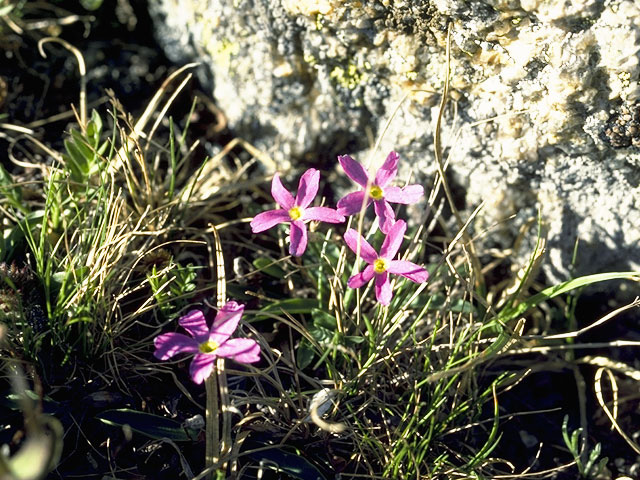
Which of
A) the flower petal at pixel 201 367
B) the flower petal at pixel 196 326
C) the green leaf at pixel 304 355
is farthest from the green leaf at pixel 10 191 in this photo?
the green leaf at pixel 304 355

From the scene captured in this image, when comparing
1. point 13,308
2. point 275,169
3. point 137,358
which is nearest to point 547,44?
point 275,169

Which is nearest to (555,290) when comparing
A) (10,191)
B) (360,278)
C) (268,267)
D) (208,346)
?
(360,278)

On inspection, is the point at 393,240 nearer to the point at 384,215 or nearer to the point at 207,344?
the point at 384,215

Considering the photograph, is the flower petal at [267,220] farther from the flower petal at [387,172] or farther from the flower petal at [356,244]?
the flower petal at [387,172]

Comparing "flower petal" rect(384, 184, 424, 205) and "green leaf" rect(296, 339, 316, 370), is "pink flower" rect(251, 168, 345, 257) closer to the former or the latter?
"flower petal" rect(384, 184, 424, 205)

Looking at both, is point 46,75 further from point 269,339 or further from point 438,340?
point 438,340
